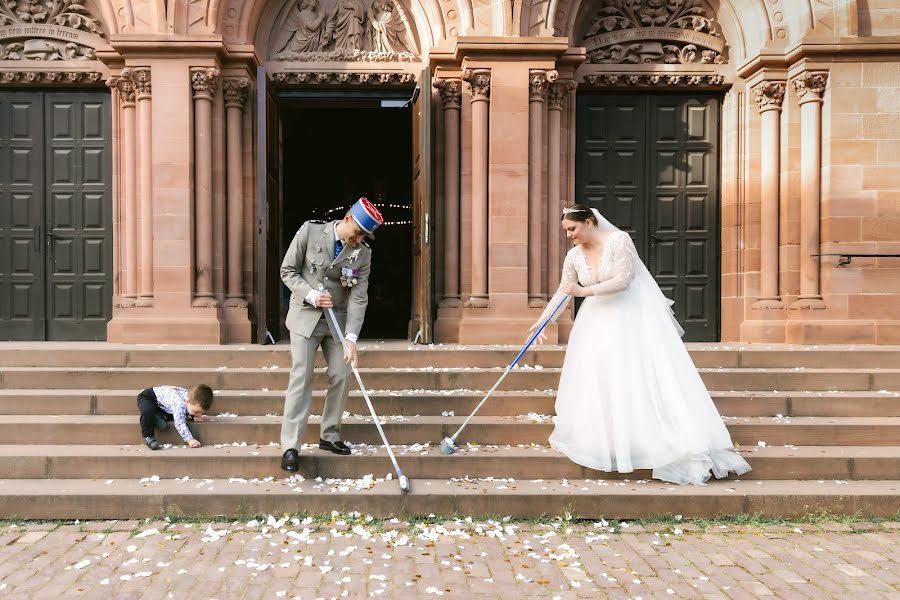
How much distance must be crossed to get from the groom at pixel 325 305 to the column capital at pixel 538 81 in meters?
4.45

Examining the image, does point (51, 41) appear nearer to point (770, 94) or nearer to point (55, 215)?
point (55, 215)

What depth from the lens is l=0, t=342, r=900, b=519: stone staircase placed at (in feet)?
18.0

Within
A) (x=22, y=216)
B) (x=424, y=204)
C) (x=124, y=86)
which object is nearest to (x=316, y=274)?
(x=424, y=204)

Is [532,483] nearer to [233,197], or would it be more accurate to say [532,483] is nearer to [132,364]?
[132,364]

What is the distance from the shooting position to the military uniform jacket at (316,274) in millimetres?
5809

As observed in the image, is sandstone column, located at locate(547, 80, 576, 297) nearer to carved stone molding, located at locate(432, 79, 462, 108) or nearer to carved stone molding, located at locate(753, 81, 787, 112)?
carved stone molding, located at locate(432, 79, 462, 108)

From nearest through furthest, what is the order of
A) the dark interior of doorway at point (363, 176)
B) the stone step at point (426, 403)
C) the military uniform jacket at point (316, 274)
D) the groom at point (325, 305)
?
the groom at point (325, 305)
the military uniform jacket at point (316, 274)
the stone step at point (426, 403)
the dark interior of doorway at point (363, 176)

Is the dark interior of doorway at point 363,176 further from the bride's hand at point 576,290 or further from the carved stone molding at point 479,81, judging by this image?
the bride's hand at point 576,290

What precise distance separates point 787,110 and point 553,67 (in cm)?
329

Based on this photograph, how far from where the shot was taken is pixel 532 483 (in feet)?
19.1

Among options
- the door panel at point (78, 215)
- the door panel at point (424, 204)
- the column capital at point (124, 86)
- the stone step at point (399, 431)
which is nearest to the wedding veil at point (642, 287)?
the stone step at point (399, 431)

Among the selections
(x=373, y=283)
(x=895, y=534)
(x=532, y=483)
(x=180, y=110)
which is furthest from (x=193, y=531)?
A: (x=373, y=283)

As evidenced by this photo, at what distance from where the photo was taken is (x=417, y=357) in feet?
25.9

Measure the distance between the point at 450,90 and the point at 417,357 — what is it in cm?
397
